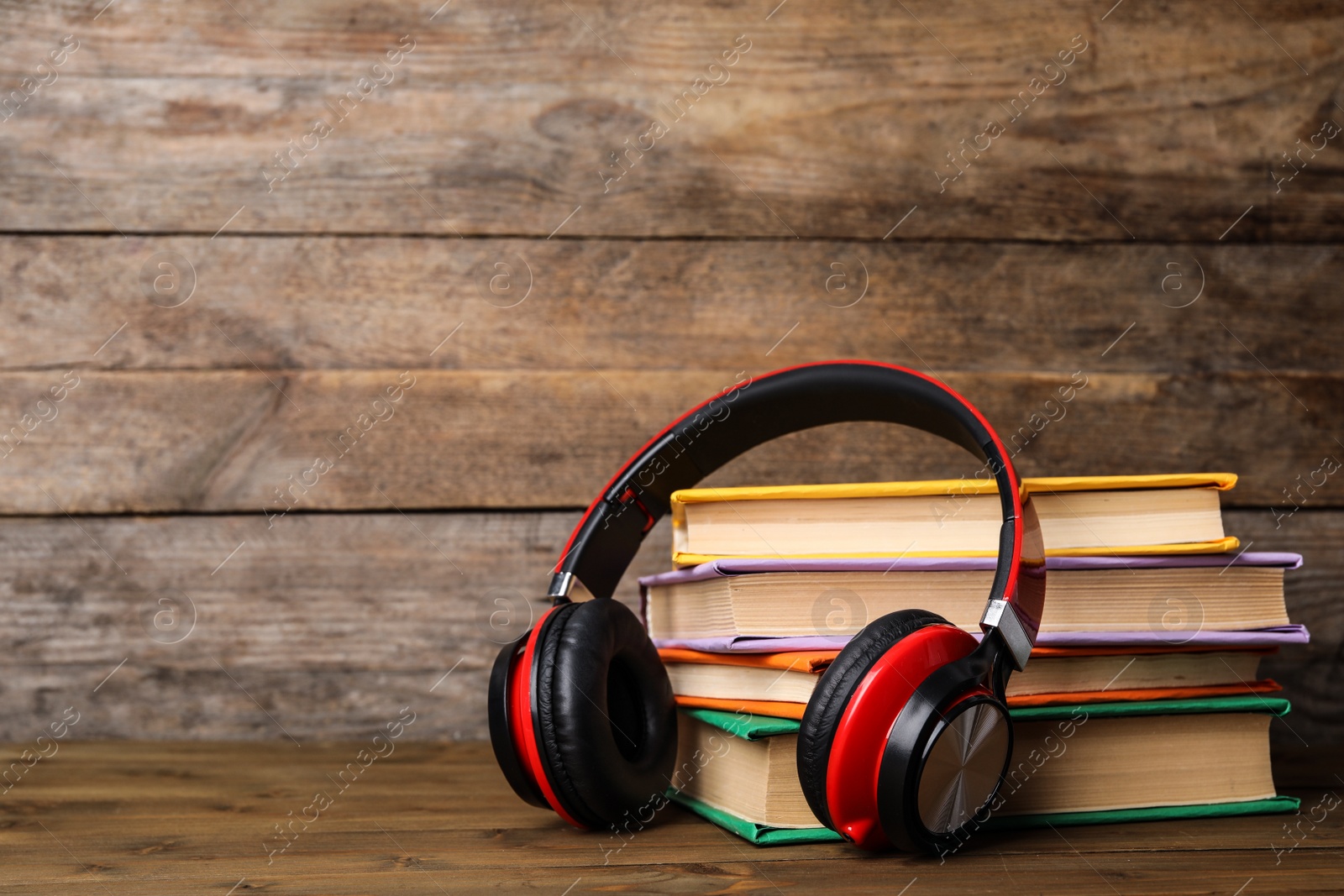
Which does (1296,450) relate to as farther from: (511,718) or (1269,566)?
(511,718)

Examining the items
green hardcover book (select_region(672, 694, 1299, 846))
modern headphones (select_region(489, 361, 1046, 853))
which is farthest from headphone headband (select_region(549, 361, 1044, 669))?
green hardcover book (select_region(672, 694, 1299, 846))

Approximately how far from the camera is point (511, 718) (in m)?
0.63

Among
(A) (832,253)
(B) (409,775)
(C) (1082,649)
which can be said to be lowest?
(B) (409,775)

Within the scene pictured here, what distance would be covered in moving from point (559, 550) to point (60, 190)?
2.13 feet

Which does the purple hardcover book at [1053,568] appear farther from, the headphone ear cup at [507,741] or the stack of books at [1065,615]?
the headphone ear cup at [507,741]

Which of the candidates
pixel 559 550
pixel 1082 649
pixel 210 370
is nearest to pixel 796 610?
pixel 1082 649

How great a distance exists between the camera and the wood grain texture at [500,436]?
1.04m

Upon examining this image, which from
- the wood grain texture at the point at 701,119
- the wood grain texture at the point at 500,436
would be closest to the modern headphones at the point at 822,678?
the wood grain texture at the point at 500,436

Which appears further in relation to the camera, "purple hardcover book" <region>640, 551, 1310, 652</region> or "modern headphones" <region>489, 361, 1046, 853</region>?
"purple hardcover book" <region>640, 551, 1310, 652</region>

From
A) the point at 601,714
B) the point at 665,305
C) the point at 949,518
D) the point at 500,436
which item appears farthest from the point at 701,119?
the point at 601,714

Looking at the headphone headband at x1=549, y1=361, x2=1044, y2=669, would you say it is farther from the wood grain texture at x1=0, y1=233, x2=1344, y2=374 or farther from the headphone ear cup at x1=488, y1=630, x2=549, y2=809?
the wood grain texture at x1=0, y1=233, x2=1344, y2=374

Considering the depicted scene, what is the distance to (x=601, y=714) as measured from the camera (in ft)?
1.99

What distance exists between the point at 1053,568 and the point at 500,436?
597mm

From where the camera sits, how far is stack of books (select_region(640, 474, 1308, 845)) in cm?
66
